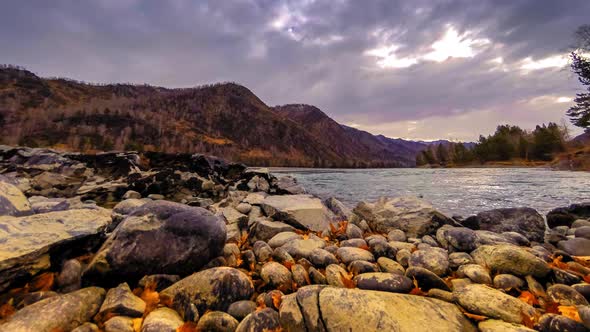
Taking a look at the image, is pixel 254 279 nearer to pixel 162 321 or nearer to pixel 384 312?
pixel 162 321

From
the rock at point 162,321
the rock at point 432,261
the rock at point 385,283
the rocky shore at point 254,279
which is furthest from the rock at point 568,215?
the rock at point 162,321

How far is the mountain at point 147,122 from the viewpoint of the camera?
7671cm

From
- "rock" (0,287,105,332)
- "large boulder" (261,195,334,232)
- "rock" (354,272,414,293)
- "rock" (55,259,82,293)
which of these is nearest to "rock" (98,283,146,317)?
"rock" (0,287,105,332)

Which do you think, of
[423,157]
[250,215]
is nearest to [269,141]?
[423,157]

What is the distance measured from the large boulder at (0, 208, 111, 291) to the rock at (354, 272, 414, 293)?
12.5ft

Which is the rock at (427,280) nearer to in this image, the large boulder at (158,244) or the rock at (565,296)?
the rock at (565,296)

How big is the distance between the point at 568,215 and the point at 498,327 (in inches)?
328

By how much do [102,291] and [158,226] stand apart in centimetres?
93

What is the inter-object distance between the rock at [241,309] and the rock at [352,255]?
1687mm

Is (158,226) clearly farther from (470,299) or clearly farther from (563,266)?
(563,266)

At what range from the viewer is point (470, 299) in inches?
103

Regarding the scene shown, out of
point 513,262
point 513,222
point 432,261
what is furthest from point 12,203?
point 513,222

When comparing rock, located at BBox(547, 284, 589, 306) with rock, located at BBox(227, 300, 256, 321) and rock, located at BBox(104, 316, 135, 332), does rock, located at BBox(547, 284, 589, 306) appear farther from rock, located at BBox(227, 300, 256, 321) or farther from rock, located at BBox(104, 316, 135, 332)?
rock, located at BBox(104, 316, 135, 332)

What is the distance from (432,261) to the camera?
363cm
